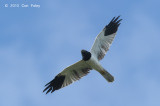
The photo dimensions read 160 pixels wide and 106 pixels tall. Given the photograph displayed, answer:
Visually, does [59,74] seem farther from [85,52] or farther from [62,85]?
[85,52]

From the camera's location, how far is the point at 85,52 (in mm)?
14648

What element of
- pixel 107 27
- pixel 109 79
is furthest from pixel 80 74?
pixel 107 27

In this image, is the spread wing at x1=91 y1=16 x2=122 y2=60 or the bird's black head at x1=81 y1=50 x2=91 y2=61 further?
the spread wing at x1=91 y1=16 x2=122 y2=60

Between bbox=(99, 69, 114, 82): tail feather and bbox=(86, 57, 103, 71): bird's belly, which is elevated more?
bbox=(86, 57, 103, 71): bird's belly

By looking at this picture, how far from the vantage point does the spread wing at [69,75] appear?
50.5 feet

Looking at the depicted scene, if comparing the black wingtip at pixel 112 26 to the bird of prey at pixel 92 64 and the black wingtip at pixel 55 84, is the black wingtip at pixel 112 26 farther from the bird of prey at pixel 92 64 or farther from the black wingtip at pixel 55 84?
the black wingtip at pixel 55 84

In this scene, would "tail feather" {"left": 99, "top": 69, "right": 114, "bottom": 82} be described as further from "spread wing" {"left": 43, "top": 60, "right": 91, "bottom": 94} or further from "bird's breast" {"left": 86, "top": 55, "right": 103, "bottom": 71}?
"spread wing" {"left": 43, "top": 60, "right": 91, "bottom": 94}

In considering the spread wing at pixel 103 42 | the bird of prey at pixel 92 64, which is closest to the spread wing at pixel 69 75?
the bird of prey at pixel 92 64

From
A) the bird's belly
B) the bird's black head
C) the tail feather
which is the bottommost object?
the tail feather

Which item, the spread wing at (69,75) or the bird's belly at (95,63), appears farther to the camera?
the spread wing at (69,75)

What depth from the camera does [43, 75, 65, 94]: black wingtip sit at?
15797 mm

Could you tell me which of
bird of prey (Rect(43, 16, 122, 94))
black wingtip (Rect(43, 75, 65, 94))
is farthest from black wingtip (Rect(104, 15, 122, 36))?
black wingtip (Rect(43, 75, 65, 94))

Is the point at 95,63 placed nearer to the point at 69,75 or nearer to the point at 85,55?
the point at 85,55

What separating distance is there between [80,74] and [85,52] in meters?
1.37
